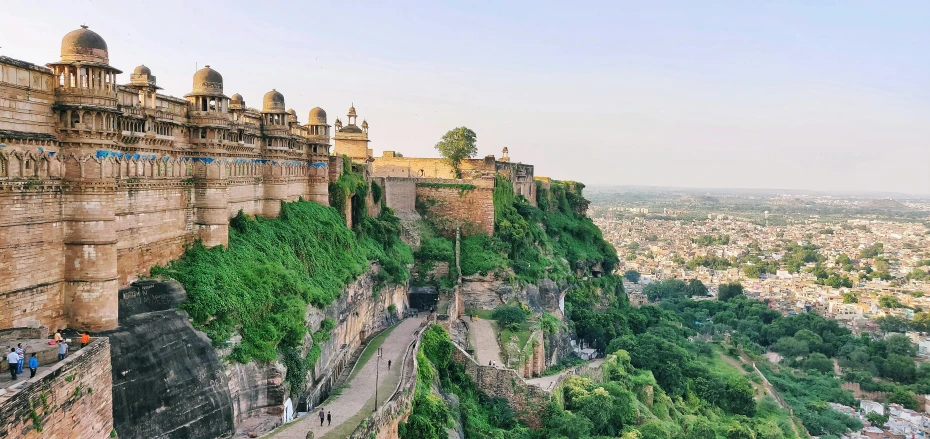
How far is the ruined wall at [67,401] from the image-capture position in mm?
9695

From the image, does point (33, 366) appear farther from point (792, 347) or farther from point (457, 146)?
point (792, 347)

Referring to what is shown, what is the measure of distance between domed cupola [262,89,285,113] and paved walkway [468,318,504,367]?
1259cm

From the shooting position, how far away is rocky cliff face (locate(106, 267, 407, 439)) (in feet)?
45.1

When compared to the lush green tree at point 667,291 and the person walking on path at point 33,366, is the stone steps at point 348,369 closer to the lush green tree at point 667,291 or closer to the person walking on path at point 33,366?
the person walking on path at point 33,366

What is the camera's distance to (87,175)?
46.9 feet

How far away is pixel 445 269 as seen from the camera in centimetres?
3634

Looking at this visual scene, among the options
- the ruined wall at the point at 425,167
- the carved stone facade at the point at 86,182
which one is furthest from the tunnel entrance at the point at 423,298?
the carved stone facade at the point at 86,182

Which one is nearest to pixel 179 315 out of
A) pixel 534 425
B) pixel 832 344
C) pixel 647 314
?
pixel 534 425

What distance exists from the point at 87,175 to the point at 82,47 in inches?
102

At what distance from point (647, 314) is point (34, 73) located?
45.2 meters

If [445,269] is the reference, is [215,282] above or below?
above

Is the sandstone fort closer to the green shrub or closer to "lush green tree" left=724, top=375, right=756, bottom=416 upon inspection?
the green shrub

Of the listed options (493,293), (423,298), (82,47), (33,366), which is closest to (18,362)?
(33,366)

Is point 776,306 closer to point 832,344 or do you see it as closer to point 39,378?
point 832,344
